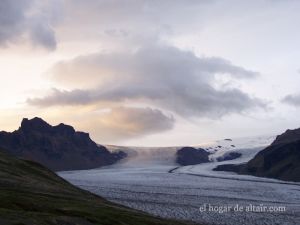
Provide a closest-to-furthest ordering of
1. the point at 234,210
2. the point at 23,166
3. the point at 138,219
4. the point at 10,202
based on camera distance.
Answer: the point at 10,202 < the point at 138,219 < the point at 234,210 < the point at 23,166

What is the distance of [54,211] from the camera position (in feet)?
176

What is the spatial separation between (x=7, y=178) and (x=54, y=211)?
2674 centimetres

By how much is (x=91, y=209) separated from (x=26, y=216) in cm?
1452

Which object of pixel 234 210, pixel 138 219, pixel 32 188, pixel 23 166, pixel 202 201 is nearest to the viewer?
pixel 138 219

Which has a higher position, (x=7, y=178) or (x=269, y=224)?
(x=7, y=178)

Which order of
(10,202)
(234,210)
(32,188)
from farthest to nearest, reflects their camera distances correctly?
(234,210) < (32,188) < (10,202)

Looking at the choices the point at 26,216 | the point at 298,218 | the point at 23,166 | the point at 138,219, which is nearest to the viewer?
the point at 26,216

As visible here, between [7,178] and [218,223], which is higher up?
[7,178]

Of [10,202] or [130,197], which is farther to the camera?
[130,197]

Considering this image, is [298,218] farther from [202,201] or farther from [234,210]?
[202,201]

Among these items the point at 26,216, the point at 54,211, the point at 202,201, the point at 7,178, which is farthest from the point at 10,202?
the point at 202,201

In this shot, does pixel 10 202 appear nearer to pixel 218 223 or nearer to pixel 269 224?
pixel 218 223

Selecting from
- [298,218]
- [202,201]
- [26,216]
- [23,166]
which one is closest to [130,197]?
[202,201]

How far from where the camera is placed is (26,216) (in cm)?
4472
